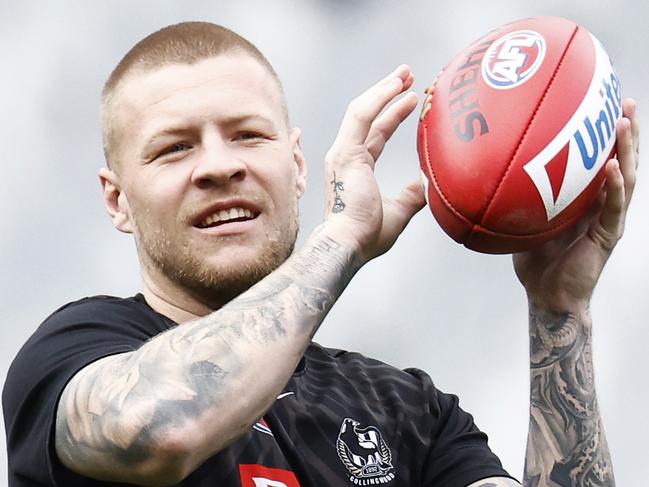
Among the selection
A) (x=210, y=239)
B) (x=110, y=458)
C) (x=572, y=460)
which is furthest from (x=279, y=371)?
(x=572, y=460)

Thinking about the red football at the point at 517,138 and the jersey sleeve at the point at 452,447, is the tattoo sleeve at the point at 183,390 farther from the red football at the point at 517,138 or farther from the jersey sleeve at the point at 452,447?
the jersey sleeve at the point at 452,447

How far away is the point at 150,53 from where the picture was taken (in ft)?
14.8

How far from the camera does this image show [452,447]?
4.50m

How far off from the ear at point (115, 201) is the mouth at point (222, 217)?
19.6 inches

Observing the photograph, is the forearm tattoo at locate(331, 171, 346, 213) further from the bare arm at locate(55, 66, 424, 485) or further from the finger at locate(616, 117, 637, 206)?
the finger at locate(616, 117, 637, 206)

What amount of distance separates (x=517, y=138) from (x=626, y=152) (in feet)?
1.33

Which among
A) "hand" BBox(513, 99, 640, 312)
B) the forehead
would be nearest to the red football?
"hand" BBox(513, 99, 640, 312)

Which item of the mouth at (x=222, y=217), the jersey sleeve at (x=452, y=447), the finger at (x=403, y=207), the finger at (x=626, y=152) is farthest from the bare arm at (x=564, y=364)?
the mouth at (x=222, y=217)

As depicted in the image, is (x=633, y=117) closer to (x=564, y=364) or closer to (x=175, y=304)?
(x=564, y=364)

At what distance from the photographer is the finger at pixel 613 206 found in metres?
3.88

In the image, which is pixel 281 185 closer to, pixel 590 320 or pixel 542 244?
pixel 542 244

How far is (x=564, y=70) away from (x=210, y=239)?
4.08 feet

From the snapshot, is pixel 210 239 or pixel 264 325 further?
pixel 210 239

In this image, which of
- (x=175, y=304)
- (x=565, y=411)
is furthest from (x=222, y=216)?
(x=565, y=411)
